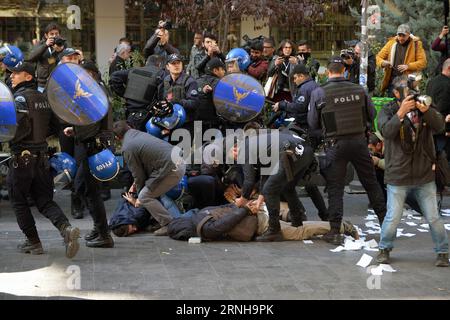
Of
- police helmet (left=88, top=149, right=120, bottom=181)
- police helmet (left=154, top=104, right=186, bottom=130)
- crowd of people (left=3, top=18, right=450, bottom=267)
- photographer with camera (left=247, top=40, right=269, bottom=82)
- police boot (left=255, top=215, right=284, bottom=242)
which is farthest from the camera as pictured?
photographer with camera (left=247, top=40, right=269, bottom=82)

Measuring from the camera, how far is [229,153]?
9.20 metres

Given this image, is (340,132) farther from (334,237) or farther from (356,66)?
(356,66)

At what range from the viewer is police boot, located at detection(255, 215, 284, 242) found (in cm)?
902

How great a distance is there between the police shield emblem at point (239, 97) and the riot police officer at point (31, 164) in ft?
8.05

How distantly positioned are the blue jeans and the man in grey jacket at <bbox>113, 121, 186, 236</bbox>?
2.46 metres

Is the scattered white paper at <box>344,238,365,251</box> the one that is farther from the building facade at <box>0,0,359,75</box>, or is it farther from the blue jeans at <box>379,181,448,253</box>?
the building facade at <box>0,0,359,75</box>

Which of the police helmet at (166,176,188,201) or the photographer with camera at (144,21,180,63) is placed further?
the photographer with camera at (144,21,180,63)

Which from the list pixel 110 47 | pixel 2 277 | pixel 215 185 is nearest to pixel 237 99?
pixel 215 185

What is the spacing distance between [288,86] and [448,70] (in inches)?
82.8

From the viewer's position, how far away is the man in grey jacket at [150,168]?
904 centimetres

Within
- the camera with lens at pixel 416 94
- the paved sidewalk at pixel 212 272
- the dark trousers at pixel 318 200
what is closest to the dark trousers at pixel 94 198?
the paved sidewalk at pixel 212 272

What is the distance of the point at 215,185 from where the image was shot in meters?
10.0

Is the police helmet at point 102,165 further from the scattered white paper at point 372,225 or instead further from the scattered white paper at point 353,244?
the scattered white paper at point 372,225

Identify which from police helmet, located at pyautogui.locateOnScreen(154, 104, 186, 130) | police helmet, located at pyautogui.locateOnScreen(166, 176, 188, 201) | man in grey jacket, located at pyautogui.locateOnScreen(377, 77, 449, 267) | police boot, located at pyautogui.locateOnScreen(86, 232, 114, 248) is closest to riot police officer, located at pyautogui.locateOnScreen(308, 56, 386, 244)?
man in grey jacket, located at pyautogui.locateOnScreen(377, 77, 449, 267)
